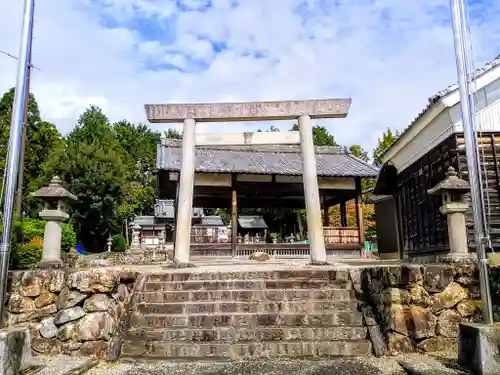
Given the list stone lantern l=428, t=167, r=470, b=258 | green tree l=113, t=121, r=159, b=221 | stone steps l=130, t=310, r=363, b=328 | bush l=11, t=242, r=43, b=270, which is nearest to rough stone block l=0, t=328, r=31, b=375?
stone steps l=130, t=310, r=363, b=328

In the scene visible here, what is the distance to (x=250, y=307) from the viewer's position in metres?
6.41

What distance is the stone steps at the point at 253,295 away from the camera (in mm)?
6656

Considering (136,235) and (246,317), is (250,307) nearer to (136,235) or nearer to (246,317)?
(246,317)

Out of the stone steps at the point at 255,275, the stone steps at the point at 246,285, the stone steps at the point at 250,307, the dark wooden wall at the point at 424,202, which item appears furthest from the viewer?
the dark wooden wall at the point at 424,202

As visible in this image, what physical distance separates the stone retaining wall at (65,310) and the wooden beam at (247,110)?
577 cm

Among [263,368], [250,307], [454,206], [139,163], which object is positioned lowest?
[263,368]

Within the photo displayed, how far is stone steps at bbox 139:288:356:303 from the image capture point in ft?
21.8

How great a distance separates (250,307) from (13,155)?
397 cm

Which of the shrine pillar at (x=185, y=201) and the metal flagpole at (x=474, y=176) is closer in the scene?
the metal flagpole at (x=474, y=176)

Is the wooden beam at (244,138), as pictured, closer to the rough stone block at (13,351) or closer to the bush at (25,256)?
the bush at (25,256)

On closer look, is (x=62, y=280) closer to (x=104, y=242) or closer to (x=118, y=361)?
(x=118, y=361)

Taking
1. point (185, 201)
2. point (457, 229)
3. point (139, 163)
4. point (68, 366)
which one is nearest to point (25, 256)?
point (185, 201)

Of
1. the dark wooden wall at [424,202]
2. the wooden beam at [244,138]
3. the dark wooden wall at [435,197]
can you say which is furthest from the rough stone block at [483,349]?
the wooden beam at [244,138]

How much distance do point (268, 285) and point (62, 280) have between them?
3.26 m
